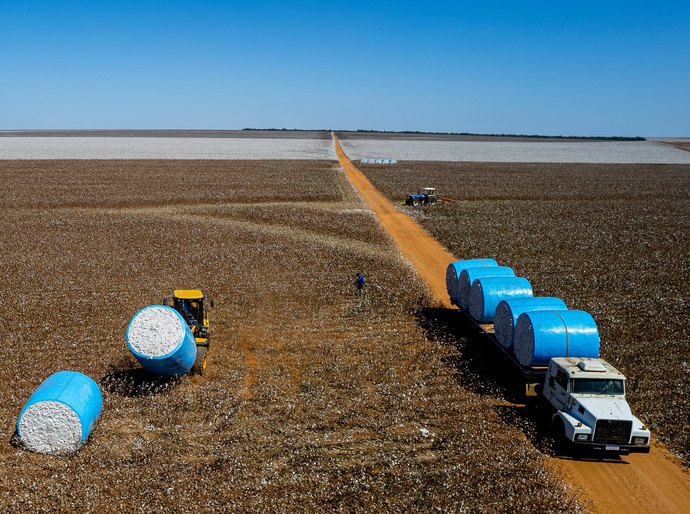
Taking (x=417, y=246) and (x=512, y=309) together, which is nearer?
(x=512, y=309)

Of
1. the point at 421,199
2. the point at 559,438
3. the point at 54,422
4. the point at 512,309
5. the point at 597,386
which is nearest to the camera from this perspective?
the point at 54,422

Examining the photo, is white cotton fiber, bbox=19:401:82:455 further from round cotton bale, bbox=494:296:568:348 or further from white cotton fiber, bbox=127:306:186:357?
round cotton bale, bbox=494:296:568:348

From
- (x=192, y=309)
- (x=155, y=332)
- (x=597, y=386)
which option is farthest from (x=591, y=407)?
(x=192, y=309)

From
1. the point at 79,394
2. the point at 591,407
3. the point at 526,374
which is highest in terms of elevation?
the point at 79,394

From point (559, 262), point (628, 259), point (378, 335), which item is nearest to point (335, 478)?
point (378, 335)

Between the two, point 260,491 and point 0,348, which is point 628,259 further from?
point 0,348

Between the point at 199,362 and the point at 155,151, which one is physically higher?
the point at 155,151

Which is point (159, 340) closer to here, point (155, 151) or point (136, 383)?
point (136, 383)
